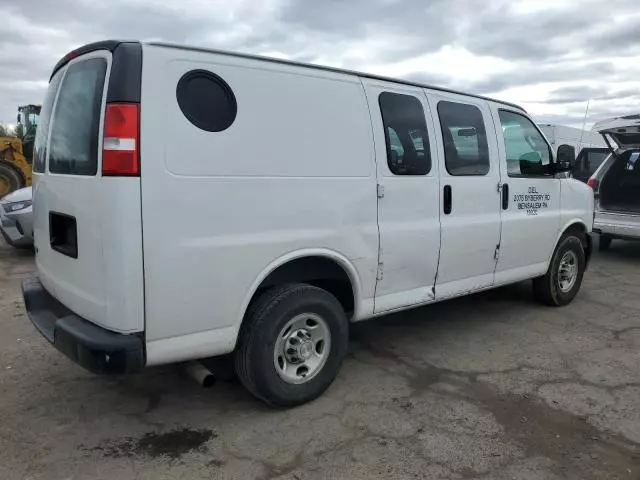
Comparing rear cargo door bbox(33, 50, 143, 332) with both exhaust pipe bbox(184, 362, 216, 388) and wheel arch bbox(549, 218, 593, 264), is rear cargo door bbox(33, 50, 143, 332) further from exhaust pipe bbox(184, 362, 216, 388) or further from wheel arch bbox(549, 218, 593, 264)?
wheel arch bbox(549, 218, 593, 264)

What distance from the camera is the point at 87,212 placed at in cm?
284

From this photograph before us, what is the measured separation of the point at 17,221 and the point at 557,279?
745 centimetres

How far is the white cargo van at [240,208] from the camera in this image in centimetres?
274

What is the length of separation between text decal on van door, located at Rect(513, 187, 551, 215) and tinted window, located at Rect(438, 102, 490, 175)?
22.8 inches

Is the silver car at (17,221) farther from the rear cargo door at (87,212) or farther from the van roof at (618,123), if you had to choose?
the van roof at (618,123)

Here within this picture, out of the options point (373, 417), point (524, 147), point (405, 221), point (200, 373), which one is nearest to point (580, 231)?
point (524, 147)

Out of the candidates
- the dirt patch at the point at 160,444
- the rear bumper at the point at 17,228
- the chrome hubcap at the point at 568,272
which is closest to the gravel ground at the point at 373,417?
the dirt patch at the point at 160,444

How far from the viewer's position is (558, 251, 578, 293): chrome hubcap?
5.88 metres

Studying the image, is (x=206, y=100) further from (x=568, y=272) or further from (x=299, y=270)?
(x=568, y=272)

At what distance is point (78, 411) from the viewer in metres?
3.50

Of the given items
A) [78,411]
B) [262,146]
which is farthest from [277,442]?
[262,146]

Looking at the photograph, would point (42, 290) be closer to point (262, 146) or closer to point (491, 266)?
point (262, 146)

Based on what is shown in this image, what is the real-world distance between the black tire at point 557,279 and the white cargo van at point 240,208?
5.32 ft

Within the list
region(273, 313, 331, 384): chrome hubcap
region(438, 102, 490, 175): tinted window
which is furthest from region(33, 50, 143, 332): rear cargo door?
region(438, 102, 490, 175): tinted window
